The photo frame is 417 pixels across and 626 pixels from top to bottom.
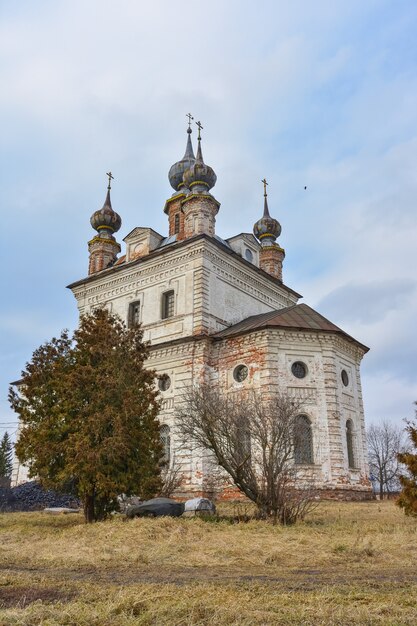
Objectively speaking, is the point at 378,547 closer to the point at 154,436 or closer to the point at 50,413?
the point at 154,436

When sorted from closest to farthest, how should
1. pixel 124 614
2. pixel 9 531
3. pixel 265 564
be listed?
pixel 124 614 → pixel 265 564 → pixel 9 531

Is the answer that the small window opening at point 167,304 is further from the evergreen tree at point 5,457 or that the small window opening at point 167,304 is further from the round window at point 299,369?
the evergreen tree at point 5,457

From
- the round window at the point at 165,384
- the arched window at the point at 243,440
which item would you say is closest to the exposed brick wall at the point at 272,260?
the round window at the point at 165,384

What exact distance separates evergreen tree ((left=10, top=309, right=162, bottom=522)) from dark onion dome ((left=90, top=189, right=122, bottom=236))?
1859 cm

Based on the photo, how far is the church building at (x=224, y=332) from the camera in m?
22.5

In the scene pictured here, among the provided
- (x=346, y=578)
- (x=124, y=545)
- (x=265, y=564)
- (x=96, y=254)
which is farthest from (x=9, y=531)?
(x=96, y=254)

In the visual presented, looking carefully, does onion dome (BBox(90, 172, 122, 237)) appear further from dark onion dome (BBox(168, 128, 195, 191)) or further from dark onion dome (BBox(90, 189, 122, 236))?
dark onion dome (BBox(168, 128, 195, 191))

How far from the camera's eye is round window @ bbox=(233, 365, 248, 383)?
77.0 feet

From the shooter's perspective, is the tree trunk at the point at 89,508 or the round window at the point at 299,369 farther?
the round window at the point at 299,369

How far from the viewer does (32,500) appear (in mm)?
23359

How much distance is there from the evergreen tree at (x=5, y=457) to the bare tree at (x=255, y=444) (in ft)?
143

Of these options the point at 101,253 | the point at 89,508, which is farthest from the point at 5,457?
the point at 89,508

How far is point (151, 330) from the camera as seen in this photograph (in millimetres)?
26797

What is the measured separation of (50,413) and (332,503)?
11153 mm
